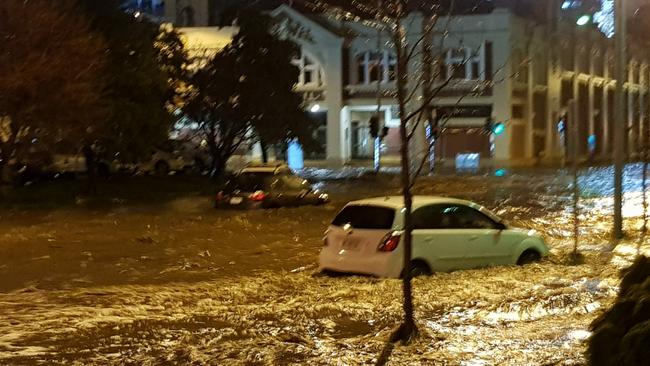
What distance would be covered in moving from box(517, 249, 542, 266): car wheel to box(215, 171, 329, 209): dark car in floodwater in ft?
37.7

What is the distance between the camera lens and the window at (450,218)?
12.4 m

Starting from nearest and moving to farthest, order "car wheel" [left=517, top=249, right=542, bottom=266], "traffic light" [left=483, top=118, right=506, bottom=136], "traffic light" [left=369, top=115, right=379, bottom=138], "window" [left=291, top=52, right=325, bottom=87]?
1. "car wheel" [left=517, top=249, right=542, bottom=266]
2. "traffic light" [left=369, top=115, right=379, bottom=138]
3. "traffic light" [left=483, top=118, right=506, bottom=136]
4. "window" [left=291, top=52, right=325, bottom=87]

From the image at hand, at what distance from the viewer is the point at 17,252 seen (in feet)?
55.5

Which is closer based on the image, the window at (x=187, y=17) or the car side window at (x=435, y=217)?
the car side window at (x=435, y=217)

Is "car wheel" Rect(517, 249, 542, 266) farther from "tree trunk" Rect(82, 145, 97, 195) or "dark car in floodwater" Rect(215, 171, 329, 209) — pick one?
"tree trunk" Rect(82, 145, 97, 195)

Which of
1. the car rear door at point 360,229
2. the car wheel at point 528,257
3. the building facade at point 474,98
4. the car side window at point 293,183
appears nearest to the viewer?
the car rear door at point 360,229

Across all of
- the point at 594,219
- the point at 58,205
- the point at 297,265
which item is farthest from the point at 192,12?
the point at 297,265

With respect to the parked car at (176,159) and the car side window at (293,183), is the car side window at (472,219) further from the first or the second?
the parked car at (176,159)

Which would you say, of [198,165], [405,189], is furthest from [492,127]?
[405,189]

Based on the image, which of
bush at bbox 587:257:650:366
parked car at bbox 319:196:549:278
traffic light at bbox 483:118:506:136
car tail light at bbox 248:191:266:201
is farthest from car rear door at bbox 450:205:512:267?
traffic light at bbox 483:118:506:136

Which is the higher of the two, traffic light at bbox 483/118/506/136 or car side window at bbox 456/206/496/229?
traffic light at bbox 483/118/506/136

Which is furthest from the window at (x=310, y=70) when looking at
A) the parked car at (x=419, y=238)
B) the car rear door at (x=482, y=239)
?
the parked car at (x=419, y=238)

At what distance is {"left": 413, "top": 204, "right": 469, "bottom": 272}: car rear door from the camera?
12.2 metres

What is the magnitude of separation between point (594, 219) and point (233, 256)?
10.3 m
